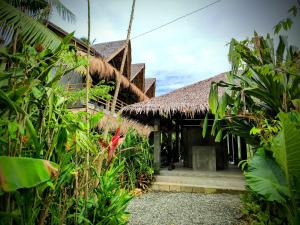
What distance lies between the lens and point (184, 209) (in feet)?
14.3

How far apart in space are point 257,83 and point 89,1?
3187 mm

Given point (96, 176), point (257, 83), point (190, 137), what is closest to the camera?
point (96, 176)

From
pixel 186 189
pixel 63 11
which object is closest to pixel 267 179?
pixel 186 189

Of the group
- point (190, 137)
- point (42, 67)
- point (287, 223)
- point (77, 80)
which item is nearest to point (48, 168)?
point (42, 67)

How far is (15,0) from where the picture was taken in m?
3.98

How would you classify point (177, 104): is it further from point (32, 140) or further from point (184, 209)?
point (32, 140)

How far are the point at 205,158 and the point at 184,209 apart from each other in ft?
14.0

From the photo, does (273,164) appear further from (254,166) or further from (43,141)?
(43,141)

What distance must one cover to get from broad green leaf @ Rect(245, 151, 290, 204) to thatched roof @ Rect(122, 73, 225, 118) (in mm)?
4844

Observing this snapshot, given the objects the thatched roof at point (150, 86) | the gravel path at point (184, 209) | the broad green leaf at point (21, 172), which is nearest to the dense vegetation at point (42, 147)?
the broad green leaf at point (21, 172)

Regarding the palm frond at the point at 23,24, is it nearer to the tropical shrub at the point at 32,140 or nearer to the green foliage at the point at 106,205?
the tropical shrub at the point at 32,140

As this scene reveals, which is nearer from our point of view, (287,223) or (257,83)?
(287,223)

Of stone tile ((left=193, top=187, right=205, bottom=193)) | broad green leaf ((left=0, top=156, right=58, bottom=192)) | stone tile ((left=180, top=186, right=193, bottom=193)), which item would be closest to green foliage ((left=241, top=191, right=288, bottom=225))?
broad green leaf ((left=0, top=156, right=58, bottom=192))

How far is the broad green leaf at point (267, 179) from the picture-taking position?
7.05 feet
